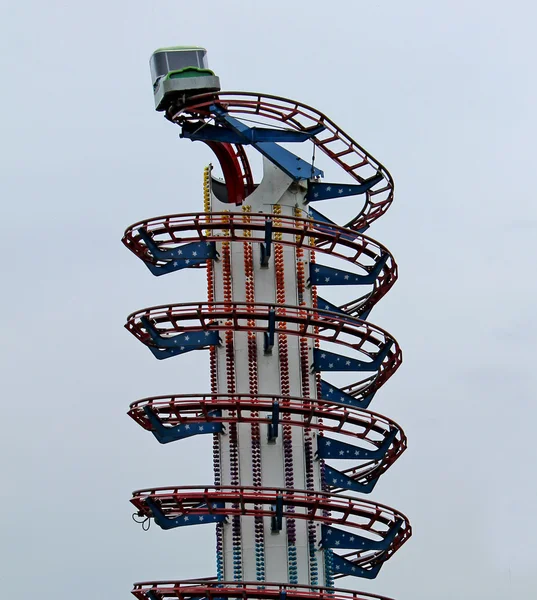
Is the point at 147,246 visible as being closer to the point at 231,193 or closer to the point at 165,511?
the point at 231,193

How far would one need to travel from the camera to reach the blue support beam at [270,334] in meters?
114

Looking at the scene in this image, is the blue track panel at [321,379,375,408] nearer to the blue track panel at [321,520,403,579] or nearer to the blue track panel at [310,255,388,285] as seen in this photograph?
the blue track panel at [310,255,388,285]

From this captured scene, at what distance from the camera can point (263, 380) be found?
115688mm

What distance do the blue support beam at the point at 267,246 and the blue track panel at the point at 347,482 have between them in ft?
35.9

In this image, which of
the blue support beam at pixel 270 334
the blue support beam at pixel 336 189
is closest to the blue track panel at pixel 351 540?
the blue support beam at pixel 270 334

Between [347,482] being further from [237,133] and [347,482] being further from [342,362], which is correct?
[237,133]

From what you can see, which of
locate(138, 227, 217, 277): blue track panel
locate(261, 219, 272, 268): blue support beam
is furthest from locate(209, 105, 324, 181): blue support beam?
locate(138, 227, 217, 277): blue track panel

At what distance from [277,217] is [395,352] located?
9.16m

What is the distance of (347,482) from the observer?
117 meters

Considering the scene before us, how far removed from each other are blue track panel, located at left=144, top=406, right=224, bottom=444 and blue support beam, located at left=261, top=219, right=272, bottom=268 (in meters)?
8.79

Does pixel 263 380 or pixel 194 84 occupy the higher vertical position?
pixel 194 84

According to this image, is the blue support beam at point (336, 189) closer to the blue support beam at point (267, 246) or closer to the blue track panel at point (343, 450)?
the blue support beam at point (267, 246)

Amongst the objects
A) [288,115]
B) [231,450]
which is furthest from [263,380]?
[288,115]

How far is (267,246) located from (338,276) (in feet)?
14.6
